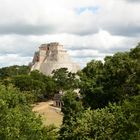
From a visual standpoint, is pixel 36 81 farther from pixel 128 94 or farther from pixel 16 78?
pixel 128 94

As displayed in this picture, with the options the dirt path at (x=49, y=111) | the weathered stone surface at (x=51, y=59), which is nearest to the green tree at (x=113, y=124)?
the dirt path at (x=49, y=111)

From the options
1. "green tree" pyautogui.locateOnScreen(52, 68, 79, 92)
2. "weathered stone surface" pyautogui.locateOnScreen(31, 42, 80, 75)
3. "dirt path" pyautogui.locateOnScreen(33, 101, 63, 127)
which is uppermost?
"weathered stone surface" pyautogui.locateOnScreen(31, 42, 80, 75)

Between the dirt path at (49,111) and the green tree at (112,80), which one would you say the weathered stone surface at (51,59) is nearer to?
the dirt path at (49,111)

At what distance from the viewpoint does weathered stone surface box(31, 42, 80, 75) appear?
185m

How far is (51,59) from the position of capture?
189000 millimetres

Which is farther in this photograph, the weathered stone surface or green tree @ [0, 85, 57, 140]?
the weathered stone surface

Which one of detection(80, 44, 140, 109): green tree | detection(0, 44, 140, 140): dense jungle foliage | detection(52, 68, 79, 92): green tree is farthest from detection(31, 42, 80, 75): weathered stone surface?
detection(80, 44, 140, 109): green tree

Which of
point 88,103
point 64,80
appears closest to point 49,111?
point 64,80

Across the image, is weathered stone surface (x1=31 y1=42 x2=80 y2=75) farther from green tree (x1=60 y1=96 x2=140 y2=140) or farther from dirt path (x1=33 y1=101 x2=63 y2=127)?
green tree (x1=60 y1=96 x2=140 y2=140)

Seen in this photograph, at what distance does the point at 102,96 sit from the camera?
221 feet

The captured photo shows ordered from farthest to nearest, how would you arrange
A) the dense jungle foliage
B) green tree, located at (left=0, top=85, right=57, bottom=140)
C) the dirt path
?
the dirt path → the dense jungle foliage → green tree, located at (left=0, top=85, right=57, bottom=140)

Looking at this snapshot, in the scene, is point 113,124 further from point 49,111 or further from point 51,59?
point 51,59

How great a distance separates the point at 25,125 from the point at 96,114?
8.07 m

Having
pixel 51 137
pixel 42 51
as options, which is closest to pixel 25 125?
pixel 51 137
